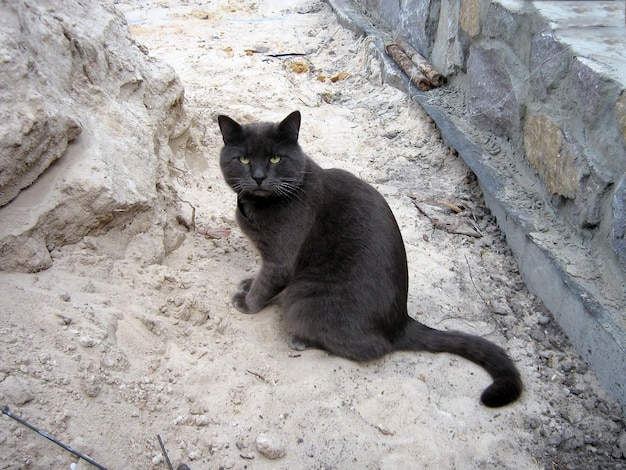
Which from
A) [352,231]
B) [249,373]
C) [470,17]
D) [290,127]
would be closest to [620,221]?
[352,231]

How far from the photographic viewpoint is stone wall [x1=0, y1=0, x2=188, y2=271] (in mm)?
2318

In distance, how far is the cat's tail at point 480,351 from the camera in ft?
7.73

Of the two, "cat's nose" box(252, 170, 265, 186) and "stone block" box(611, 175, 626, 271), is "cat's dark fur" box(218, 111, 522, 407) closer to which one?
"cat's nose" box(252, 170, 265, 186)

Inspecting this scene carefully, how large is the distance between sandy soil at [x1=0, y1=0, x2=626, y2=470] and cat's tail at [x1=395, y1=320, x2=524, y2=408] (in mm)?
56

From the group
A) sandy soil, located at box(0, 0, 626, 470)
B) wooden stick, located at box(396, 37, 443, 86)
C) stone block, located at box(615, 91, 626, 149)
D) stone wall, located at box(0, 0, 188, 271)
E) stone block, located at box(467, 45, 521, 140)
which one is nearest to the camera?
sandy soil, located at box(0, 0, 626, 470)

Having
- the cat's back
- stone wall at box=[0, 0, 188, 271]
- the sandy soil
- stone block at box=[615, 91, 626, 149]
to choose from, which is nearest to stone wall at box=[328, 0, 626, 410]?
stone block at box=[615, 91, 626, 149]

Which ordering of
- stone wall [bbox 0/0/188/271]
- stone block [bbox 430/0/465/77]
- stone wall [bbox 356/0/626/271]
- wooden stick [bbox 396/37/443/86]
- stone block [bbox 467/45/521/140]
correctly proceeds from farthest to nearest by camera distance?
wooden stick [bbox 396/37/443/86]
stone block [bbox 430/0/465/77]
stone block [bbox 467/45/521/140]
stone wall [bbox 356/0/626/271]
stone wall [bbox 0/0/188/271]

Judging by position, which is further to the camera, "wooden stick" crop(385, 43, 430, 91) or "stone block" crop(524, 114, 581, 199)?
"wooden stick" crop(385, 43, 430, 91)

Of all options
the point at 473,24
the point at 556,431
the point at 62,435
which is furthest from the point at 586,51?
the point at 62,435


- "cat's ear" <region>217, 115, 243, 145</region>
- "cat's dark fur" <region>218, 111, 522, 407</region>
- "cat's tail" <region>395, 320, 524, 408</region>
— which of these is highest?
"cat's ear" <region>217, 115, 243, 145</region>

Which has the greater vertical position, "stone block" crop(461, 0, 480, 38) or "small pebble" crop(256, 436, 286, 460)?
"stone block" crop(461, 0, 480, 38)

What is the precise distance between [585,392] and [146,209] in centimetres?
222

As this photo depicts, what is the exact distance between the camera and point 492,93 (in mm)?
3732

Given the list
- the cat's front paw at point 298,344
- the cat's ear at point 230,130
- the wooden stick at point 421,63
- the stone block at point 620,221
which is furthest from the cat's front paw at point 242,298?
the wooden stick at point 421,63
